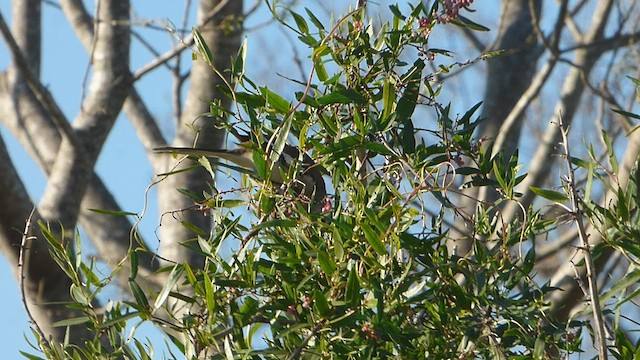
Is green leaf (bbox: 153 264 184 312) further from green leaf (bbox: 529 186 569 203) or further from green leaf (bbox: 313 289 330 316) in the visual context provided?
green leaf (bbox: 529 186 569 203)

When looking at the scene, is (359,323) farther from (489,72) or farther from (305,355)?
(489,72)

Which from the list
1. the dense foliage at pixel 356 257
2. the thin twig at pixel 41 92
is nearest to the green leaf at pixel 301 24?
the dense foliage at pixel 356 257

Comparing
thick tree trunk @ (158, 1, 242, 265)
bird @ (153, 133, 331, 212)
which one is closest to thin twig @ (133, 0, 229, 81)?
thick tree trunk @ (158, 1, 242, 265)

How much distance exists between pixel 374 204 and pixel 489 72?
5397 millimetres

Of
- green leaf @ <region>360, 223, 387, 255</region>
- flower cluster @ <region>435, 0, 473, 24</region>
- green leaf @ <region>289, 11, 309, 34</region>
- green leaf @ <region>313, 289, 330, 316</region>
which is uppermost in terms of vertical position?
flower cluster @ <region>435, 0, 473, 24</region>

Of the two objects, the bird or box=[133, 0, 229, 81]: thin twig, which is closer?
the bird

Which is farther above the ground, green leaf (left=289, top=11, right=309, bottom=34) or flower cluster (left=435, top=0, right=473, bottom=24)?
flower cluster (left=435, top=0, right=473, bottom=24)

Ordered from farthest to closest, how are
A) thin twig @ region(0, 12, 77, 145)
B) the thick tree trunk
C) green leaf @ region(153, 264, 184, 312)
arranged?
the thick tree trunk
thin twig @ region(0, 12, 77, 145)
green leaf @ region(153, 264, 184, 312)

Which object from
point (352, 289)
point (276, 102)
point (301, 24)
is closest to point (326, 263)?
point (352, 289)

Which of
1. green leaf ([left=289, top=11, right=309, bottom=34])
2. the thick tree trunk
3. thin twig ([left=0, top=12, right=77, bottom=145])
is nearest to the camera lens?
green leaf ([left=289, top=11, right=309, bottom=34])

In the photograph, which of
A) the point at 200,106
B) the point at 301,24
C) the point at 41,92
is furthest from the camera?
the point at 200,106

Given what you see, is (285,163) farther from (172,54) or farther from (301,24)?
(172,54)

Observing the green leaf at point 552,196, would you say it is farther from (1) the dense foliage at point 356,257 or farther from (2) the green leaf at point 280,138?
(2) the green leaf at point 280,138

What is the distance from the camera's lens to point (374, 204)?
1556mm
